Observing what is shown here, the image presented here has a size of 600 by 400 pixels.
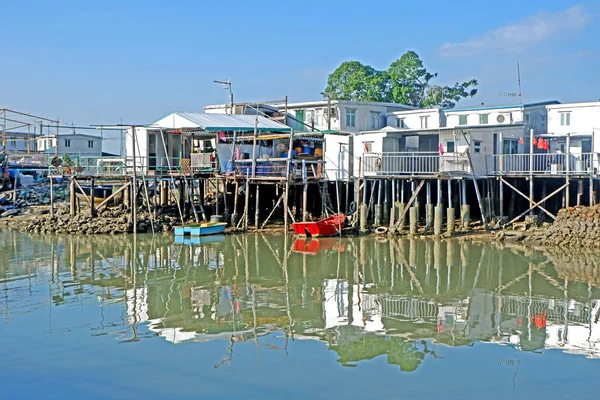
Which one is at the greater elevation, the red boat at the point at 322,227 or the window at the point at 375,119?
the window at the point at 375,119

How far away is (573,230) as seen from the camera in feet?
94.2

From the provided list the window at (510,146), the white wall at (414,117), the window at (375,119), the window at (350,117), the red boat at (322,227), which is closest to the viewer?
the red boat at (322,227)

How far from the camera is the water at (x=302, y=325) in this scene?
482 inches

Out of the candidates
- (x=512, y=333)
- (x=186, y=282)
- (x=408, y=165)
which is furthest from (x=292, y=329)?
(x=408, y=165)

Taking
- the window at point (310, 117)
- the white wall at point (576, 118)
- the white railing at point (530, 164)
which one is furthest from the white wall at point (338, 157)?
the white wall at point (576, 118)

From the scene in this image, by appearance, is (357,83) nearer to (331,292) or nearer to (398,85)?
(398,85)

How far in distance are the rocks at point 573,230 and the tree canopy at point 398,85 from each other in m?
34.6

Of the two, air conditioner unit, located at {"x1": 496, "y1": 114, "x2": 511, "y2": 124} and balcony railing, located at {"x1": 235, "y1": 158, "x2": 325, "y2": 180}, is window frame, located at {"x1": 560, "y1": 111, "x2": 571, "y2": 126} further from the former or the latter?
balcony railing, located at {"x1": 235, "y1": 158, "x2": 325, "y2": 180}

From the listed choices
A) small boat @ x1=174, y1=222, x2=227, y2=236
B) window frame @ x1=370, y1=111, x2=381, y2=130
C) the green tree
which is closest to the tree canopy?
the green tree

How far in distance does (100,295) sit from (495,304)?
11669 mm

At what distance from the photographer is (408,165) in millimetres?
33750

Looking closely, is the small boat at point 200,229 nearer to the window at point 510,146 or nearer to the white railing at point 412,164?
the white railing at point 412,164

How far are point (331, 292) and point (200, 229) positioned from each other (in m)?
14.2

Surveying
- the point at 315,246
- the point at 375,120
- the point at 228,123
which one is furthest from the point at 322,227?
the point at 375,120
